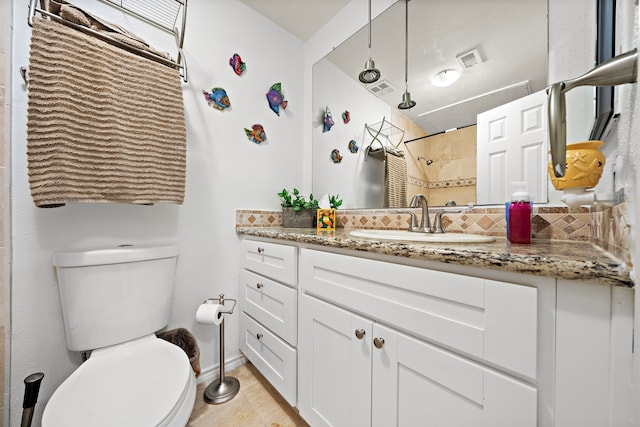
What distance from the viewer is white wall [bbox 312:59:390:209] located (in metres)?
1.43

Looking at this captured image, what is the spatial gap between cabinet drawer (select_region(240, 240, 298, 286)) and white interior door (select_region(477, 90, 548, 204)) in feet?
2.77

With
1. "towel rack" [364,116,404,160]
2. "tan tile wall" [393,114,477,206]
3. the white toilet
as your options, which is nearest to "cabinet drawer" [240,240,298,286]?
the white toilet

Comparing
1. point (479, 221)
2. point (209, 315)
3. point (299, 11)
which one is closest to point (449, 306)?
point (479, 221)

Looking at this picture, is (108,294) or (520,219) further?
(108,294)

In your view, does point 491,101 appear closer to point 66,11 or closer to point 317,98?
point 317,98

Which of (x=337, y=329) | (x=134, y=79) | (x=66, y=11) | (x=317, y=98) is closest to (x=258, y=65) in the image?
(x=317, y=98)

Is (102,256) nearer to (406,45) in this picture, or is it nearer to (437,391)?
(437,391)

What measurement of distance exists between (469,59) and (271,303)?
4.61ft

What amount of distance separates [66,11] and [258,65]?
36.2 inches

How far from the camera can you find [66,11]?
32.7 inches

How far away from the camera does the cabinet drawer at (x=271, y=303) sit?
1.00 m

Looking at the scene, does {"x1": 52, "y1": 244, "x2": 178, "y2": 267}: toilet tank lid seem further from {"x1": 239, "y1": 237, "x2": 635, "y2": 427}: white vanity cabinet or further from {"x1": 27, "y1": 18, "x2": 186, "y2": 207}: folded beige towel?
{"x1": 239, "y1": 237, "x2": 635, "y2": 427}: white vanity cabinet

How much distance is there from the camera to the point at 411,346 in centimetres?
62

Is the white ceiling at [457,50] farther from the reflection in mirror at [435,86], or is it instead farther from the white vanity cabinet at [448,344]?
the white vanity cabinet at [448,344]
